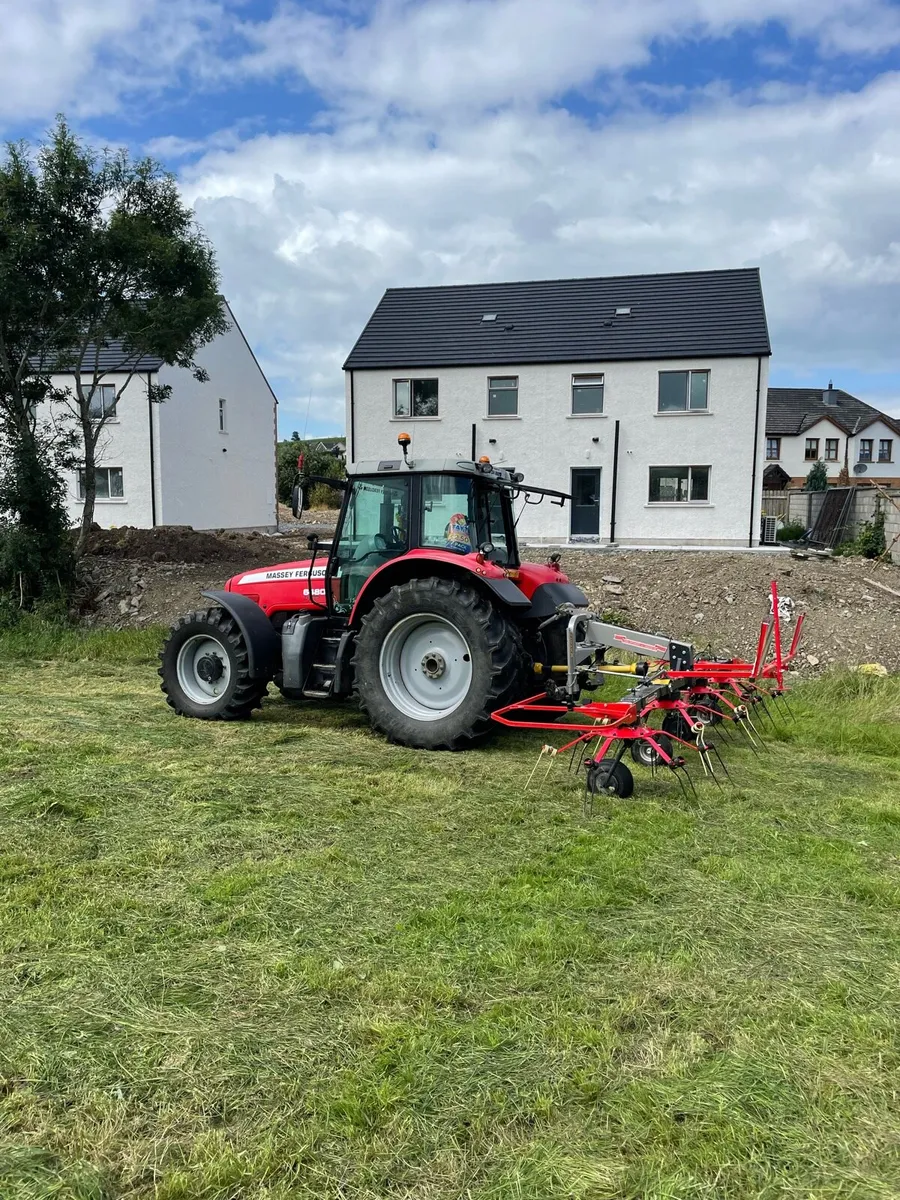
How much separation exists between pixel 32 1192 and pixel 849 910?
3.25 m

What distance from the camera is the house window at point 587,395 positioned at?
75.0 ft

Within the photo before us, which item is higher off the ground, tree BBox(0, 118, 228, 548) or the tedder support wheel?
tree BBox(0, 118, 228, 548)

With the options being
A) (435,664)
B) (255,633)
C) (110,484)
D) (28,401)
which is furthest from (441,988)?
(110,484)

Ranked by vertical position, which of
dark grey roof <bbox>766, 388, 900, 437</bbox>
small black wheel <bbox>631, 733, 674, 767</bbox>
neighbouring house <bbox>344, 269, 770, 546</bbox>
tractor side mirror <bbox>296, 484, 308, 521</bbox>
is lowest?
small black wheel <bbox>631, 733, 674, 767</bbox>

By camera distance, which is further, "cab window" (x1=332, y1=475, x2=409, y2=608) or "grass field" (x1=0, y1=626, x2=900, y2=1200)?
"cab window" (x1=332, y1=475, x2=409, y2=608)

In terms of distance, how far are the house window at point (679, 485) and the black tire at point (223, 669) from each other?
16.8 meters

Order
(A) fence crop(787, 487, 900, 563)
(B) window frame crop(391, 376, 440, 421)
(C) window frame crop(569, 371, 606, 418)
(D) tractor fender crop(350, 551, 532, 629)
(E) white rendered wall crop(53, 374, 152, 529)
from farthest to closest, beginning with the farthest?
(E) white rendered wall crop(53, 374, 152, 529) → (B) window frame crop(391, 376, 440, 421) → (C) window frame crop(569, 371, 606, 418) → (A) fence crop(787, 487, 900, 563) → (D) tractor fender crop(350, 551, 532, 629)

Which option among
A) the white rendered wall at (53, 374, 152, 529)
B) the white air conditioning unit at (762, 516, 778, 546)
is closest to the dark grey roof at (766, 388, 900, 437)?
the white air conditioning unit at (762, 516, 778, 546)

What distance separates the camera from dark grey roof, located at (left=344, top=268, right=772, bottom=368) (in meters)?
22.5

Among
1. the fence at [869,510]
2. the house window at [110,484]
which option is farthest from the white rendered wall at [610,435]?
the house window at [110,484]

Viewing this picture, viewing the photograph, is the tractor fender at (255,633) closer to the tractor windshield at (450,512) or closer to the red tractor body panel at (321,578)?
the red tractor body panel at (321,578)

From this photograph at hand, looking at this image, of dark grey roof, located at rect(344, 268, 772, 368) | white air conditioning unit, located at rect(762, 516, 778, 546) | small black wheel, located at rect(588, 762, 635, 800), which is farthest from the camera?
white air conditioning unit, located at rect(762, 516, 778, 546)

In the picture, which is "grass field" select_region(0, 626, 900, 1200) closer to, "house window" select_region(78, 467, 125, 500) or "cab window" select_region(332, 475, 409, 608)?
"cab window" select_region(332, 475, 409, 608)

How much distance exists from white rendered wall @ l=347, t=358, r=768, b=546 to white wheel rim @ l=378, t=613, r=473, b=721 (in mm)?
16098
